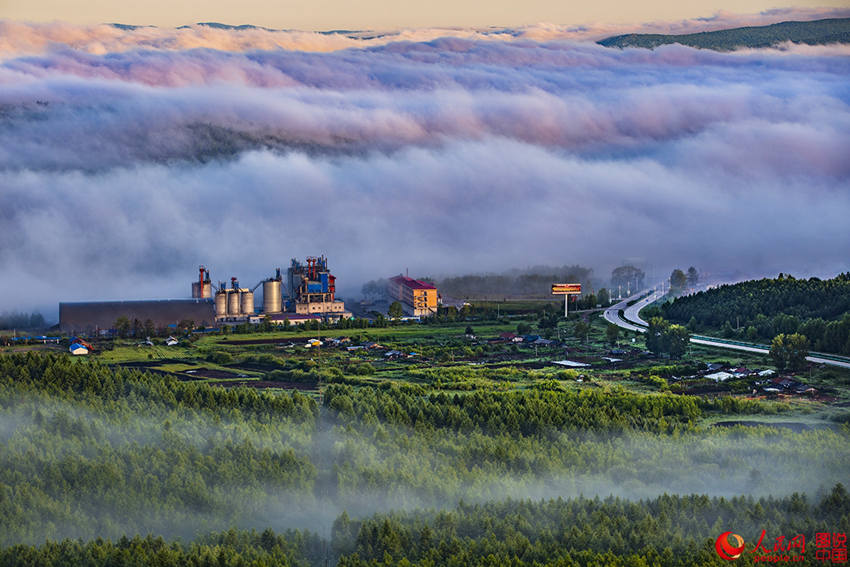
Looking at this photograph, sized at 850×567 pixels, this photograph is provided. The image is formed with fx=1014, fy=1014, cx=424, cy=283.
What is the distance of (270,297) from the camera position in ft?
85.3

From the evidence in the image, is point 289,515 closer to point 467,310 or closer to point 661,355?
point 661,355

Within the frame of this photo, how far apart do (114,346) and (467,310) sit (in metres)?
9.10

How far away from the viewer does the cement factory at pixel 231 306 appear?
22.5 metres

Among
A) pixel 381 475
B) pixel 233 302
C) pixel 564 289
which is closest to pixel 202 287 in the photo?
pixel 233 302

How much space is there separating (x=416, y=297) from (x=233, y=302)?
463 cm

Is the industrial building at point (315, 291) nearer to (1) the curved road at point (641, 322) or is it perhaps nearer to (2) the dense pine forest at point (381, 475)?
(1) the curved road at point (641, 322)

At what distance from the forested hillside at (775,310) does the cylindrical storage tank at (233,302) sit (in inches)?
415

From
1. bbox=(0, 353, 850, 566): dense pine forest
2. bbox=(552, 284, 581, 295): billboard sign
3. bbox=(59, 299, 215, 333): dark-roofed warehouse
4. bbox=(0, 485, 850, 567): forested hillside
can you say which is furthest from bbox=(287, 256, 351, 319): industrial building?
bbox=(0, 485, 850, 567): forested hillside

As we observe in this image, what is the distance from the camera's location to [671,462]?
12352mm

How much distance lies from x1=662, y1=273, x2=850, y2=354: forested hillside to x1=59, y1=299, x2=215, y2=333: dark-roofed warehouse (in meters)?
11.1

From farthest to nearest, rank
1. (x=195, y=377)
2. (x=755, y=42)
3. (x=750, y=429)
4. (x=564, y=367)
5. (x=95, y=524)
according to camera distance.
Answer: (x=755, y=42) < (x=564, y=367) < (x=195, y=377) < (x=750, y=429) < (x=95, y=524)

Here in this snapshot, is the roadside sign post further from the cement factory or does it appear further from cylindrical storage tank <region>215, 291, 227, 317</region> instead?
cylindrical storage tank <region>215, 291, 227, 317</region>

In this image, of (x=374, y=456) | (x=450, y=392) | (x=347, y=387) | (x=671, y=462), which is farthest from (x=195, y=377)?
(x=671, y=462)

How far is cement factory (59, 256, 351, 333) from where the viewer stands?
2248 cm
